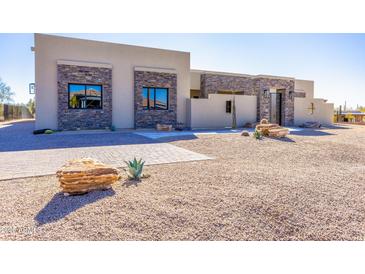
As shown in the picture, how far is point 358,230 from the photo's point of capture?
2.74 m

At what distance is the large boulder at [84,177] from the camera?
360 centimetres

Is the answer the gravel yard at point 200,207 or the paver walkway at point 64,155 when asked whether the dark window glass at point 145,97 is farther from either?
the gravel yard at point 200,207

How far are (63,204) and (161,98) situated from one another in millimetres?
12159

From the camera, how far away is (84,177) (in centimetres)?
370

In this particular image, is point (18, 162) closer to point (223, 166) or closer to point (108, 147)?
point (108, 147)

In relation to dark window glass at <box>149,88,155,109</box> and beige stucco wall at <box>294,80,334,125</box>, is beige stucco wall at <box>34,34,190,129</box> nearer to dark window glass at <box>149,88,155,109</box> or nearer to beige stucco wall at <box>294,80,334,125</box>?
dark window glass at <box>149,88,155,109</box>

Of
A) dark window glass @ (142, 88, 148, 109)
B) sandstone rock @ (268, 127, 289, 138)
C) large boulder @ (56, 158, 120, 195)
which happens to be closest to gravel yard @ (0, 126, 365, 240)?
large boulder @ (56, 158, 120, 195)

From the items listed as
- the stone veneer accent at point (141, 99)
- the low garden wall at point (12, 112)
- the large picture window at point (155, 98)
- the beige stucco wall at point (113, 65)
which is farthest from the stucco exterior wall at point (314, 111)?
the low garden wall at point (12, 112)

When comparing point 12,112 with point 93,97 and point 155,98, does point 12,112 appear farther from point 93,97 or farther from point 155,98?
point 155,98

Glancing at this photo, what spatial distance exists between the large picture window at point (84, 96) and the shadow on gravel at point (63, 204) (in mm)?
10257

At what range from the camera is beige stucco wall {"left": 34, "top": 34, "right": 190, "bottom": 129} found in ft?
39.4

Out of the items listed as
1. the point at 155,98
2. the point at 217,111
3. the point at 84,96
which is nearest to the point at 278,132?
the point at 217,111
